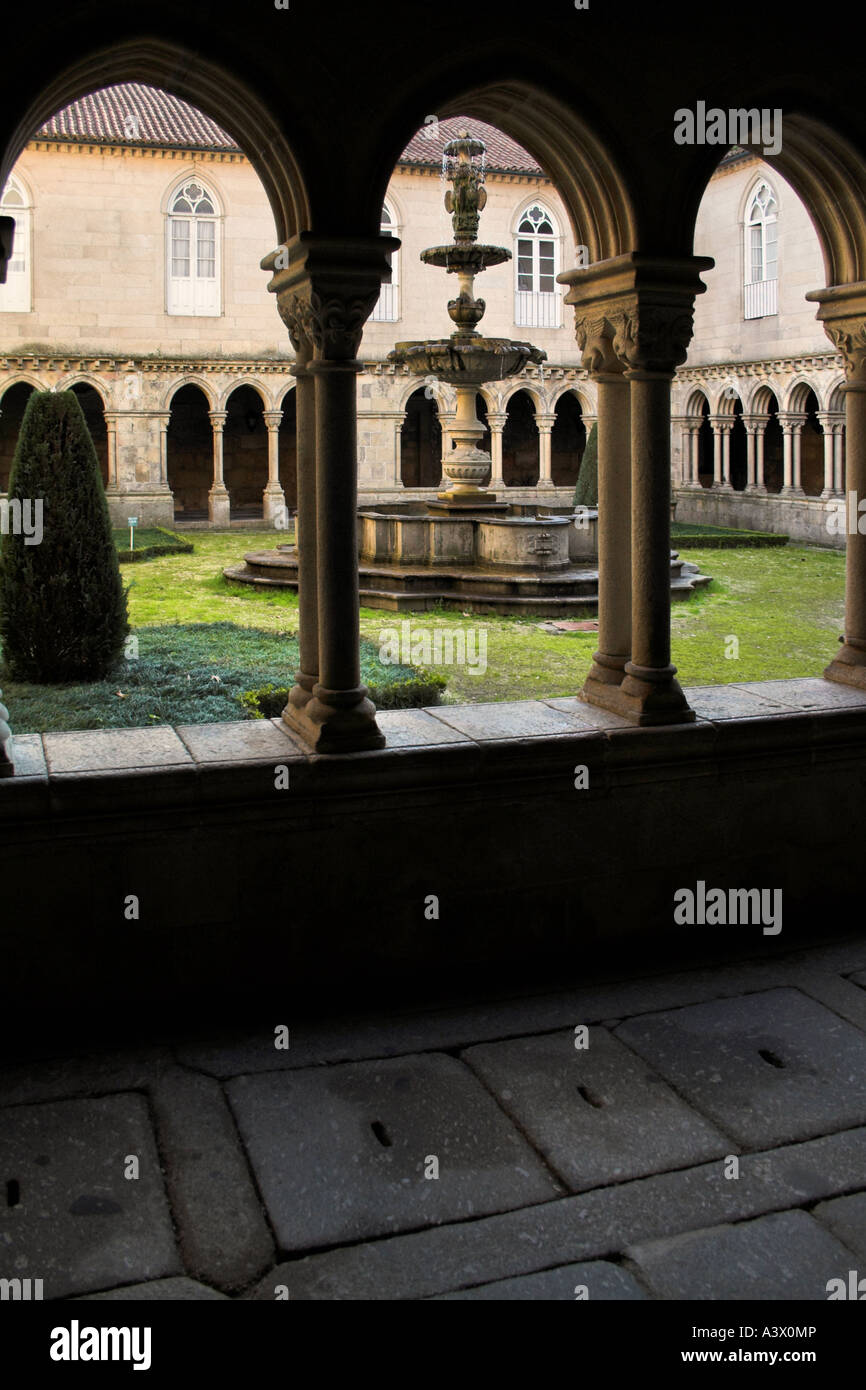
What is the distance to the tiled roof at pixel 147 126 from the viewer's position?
72.6 feet

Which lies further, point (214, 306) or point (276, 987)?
point (214, 306)

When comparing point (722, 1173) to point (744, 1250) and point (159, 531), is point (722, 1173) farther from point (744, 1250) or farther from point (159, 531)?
point (159, 531)

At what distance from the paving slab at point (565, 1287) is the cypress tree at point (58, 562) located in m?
5.80

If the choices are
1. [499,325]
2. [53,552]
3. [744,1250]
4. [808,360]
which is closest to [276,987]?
[744,1250]

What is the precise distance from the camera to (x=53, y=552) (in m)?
7.53

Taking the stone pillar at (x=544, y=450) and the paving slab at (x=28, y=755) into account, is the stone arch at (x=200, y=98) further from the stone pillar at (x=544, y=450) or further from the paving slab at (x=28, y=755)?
the stone pillar at (x=544, y=450)

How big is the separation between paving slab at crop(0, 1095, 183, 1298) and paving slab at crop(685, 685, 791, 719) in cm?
234

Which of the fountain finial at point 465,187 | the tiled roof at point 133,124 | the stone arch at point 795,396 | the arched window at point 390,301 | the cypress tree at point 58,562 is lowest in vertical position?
the cypress tree at point 58,562

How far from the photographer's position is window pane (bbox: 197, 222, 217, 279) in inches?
913

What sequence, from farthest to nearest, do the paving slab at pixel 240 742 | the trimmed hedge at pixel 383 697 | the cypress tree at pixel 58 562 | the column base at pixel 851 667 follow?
the cypress tree at pixel 58 562, the trimmed hedge at pixel 383 697, the column base at pixel 851 667, the paving slab at pixel 240 742

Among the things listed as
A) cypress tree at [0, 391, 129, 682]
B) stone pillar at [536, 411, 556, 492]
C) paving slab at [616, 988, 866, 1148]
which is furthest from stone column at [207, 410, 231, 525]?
paving slab at [616, 988, 866, 1148]

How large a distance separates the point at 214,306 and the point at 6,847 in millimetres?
21685

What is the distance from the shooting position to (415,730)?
410 cm

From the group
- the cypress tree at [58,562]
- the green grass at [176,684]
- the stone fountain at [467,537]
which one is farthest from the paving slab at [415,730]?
the stone fountain at [467,537]
